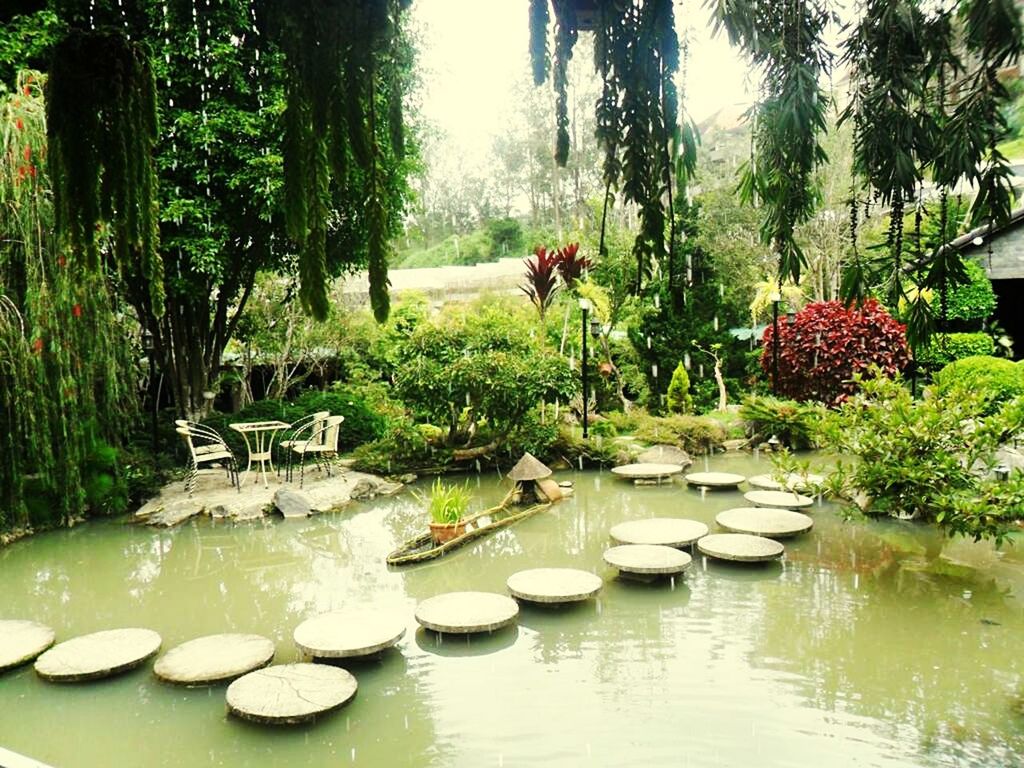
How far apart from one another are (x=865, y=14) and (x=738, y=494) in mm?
7838

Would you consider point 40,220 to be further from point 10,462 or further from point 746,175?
point 746,175

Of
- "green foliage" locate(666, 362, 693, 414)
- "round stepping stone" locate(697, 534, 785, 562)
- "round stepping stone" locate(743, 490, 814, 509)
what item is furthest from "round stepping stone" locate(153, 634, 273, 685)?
"green foliage" locate(666, 362, 693, 414)

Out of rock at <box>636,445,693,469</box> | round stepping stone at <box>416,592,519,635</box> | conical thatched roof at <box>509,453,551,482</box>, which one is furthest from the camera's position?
rock at <box>636,445,693,469</box>

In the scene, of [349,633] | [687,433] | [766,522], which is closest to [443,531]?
[349,633]

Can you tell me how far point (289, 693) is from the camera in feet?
14.5

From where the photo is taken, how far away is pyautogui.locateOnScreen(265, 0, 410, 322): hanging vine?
1512mm

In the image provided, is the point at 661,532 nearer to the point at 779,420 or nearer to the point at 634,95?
the point at 779,420

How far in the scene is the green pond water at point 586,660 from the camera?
4.01 metres

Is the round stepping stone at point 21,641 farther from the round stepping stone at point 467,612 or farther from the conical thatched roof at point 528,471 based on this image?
the conical thatched roof at point 528,471

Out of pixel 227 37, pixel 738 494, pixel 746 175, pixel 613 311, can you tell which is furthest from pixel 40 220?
Answer: pixel 613 311

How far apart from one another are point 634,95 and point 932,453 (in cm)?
620

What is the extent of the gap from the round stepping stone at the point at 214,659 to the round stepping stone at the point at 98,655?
20 cm

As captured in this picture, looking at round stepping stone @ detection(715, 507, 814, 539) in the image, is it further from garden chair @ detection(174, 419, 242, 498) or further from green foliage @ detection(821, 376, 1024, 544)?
garden chair @ detection(174, 419, 242, 498)

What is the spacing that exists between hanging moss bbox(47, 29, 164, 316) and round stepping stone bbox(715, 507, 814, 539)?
6.83 metres
